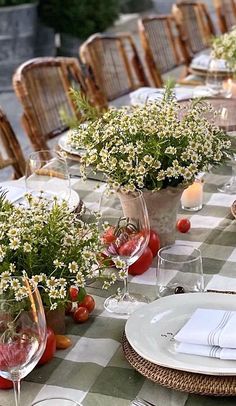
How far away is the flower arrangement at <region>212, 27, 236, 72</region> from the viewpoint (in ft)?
9.25

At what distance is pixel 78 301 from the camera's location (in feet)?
4.70

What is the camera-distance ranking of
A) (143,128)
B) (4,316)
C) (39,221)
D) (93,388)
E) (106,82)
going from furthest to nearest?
(106,82)
(143,128)
(39,221)
(93,388)
(4,316)

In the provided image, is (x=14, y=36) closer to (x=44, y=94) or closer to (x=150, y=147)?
(x=44, y=94)

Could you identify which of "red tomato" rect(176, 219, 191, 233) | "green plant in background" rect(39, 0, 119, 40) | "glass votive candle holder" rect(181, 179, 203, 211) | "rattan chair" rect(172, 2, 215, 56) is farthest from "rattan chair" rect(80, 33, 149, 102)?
"green plant in background" rect(39, 0, 119, 40)

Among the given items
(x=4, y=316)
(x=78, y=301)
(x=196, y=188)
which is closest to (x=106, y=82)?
(x=196, y=188)

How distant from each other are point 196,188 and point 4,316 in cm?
92

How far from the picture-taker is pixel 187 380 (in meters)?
1.23

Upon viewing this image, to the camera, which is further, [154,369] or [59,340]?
[59,340]

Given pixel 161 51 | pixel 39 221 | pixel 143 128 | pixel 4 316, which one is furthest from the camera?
pixel 161 51

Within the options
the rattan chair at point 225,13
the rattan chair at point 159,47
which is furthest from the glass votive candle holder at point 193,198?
the rattan chair at point 225,13

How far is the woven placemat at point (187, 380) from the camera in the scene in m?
1.20

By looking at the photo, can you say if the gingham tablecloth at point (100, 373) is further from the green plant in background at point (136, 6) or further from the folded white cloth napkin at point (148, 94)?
the green plant in background at point (136, 6)

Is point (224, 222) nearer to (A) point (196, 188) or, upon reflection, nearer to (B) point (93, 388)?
(A) point (196, 188)

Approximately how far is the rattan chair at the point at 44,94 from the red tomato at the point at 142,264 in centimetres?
126
